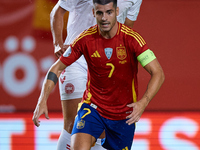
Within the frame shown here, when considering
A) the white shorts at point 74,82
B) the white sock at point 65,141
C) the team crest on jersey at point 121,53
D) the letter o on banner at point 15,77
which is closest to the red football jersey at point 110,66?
the team crest on jersey at point 121,53

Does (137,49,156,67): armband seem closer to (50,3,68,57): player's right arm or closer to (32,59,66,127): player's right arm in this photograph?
(32,59,66,127): player's right arm

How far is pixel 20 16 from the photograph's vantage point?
708cm

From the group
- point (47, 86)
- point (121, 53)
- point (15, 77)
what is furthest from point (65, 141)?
point (15, 77)

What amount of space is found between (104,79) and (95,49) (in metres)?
0.27

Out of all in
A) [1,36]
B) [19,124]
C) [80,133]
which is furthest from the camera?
[1,36]

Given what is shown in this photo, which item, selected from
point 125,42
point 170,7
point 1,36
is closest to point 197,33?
point 170,7

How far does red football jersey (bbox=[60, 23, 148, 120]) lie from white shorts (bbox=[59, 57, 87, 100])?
20.3 inches

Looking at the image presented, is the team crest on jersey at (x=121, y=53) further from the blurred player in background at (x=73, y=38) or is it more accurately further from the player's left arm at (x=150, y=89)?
the blurred player in background at (x=73, y=38)

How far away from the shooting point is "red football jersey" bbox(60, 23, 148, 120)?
3.49 meters

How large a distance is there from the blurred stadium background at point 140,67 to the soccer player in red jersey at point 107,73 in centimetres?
314

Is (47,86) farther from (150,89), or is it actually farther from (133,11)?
(133,11)

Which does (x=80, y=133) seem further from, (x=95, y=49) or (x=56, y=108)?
A: (x=56, y=108)

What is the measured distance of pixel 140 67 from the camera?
23.5 ft

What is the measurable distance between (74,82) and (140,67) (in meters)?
3.17
